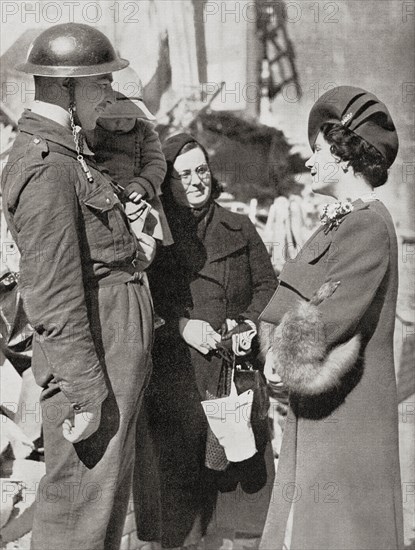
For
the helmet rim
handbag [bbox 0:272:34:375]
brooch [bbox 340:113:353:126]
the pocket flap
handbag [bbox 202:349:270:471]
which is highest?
the helmet rim

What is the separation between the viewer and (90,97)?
3387mm

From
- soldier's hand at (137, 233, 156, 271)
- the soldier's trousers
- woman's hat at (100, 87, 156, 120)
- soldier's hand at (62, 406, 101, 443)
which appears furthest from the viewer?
woman's hat at (100, 87, 156, 120)

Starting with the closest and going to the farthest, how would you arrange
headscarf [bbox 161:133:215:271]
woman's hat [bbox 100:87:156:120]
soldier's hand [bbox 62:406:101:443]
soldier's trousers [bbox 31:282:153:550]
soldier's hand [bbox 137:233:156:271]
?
1. soldier's hand [bbox 62:406:101:443]
2. soldier's trousers [bbox 31:282:153:550]
3. soldier's hand [bbox 137:233:156:271]
4. woman's hat [bbox 100:87:156:120]
5. headscarf [bbox 161:133:215:271]

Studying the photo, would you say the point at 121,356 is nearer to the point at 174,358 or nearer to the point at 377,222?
the point at 174,358

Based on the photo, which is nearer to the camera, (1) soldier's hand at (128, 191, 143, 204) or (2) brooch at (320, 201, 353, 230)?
(2) brooch at (320, 201, 353, 230)

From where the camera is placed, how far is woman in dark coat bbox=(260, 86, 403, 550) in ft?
10.3

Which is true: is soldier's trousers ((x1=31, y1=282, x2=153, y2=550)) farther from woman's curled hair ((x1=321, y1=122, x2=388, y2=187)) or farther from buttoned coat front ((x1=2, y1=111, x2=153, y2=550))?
woman's curled hair ((x1=321, y1=122, x2=388, y2=187))

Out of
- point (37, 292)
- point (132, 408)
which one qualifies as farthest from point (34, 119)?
point (132, 408)

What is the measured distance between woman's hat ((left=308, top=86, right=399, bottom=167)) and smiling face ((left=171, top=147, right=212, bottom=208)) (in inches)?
27.9

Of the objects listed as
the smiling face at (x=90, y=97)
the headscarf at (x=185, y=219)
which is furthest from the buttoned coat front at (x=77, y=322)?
the headscarf at (x=185, y=219)

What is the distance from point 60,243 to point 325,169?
111cm

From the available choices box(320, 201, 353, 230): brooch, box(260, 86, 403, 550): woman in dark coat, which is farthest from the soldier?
box(320, 201, 353, 230): brooch

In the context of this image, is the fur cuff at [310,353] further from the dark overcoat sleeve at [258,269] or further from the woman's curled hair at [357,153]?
the dark overcoat sleeve at [258,269]

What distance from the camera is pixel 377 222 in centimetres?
317
